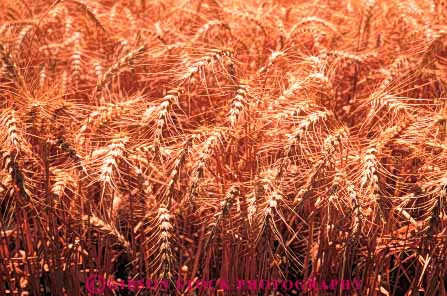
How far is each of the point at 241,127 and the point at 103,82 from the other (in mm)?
591

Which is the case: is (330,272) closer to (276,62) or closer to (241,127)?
(241,127)

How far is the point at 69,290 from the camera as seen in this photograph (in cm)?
195

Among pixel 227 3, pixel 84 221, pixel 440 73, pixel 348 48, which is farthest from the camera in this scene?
pixel 227 3

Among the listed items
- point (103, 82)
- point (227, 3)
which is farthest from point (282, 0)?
point (103, 82)

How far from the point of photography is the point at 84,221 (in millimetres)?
1851

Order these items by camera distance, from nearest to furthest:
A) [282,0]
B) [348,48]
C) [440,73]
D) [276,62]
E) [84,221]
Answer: [84,221] < [276,62] < [440,73] < [348,48] < [282,0]

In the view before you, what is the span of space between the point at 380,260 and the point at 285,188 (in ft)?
1.59

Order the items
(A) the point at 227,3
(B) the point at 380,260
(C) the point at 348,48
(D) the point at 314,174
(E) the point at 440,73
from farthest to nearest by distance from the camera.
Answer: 1. (A) the point at 227,3
2. (C) the point at 348,48
3. (E) the point at 440,73
4. (B) the point at 380,260
5. (D) the point at 314,174

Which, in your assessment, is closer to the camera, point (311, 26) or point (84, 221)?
point (84, 221)

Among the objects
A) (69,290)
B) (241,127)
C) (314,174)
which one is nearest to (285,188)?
(314,174)

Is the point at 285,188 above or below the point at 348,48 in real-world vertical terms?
below

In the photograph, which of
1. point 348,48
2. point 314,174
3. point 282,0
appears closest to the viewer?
point 314,174

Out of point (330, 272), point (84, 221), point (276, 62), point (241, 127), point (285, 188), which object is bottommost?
point (330, 272)

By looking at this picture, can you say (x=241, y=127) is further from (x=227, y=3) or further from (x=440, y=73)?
(x=227, y=3)
